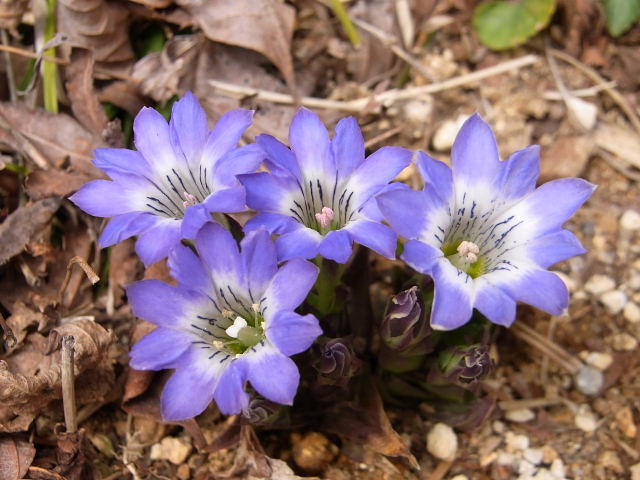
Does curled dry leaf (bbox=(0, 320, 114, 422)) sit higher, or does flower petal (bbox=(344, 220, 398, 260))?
flower petal (bbox=(344, 220, 398, 260))

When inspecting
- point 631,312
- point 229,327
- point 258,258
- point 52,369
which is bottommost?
point 631,312

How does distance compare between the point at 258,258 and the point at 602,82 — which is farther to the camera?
the point at 602,82

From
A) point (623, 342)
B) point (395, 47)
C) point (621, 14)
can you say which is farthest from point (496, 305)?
point (621, 14)

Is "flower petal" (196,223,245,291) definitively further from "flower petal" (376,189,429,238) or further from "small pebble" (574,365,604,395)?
"small pebble" (574,365,604,395)

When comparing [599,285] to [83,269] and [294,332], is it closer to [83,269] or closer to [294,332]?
[294,332]

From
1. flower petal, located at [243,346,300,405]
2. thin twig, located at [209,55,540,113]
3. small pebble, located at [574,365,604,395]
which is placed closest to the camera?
flower petal, located at [243,346,300,405]

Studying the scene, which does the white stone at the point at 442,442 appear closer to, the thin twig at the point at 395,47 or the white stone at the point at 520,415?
the white stone at the point at 520,415

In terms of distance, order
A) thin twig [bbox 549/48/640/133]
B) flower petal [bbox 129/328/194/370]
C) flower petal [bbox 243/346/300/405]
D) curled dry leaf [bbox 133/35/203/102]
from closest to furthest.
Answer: flower petal [bbox 243/346/300/405]
flower petal [bbox 129/328/194/370]
curled dry leaf [bbox 133/35/203/102]
thin twig [bbox 549/48/640/133]

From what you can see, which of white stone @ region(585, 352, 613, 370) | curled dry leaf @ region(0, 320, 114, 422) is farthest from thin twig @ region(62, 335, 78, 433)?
white stone @ region(585, 352, 613, 370)
